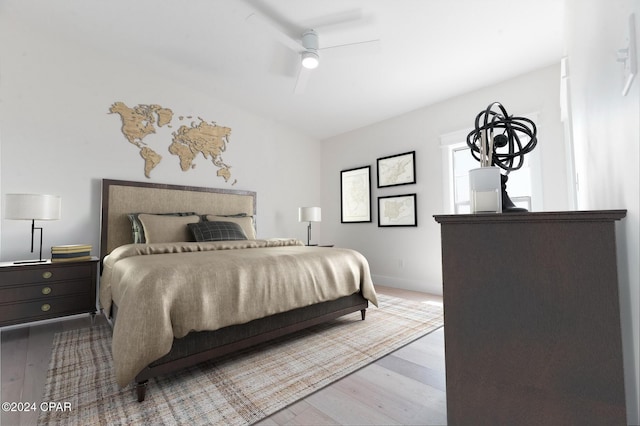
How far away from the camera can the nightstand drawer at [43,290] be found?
89.6 inches

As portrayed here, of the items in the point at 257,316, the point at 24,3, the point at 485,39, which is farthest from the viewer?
the point at 485,39

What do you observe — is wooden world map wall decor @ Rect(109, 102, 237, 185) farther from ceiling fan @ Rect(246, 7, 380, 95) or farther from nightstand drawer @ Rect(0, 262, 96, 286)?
ceiling fan @ Rect(246, 7, 380, 95)

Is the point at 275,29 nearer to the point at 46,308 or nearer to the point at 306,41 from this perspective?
the point at 306,41

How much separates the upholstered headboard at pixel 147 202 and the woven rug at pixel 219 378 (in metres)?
1.02

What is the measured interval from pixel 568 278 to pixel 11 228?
13.2 feet

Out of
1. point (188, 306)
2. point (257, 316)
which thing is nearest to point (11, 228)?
point (188, 306)

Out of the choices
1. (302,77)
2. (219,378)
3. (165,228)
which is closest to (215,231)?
(165,228)

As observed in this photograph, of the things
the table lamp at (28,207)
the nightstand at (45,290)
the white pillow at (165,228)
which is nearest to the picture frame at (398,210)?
the white pillow at (165,228)

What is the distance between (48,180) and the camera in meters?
2.85

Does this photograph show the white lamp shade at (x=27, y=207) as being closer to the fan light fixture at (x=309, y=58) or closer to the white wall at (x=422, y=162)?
the fan light fixture at (x=309, y=58)

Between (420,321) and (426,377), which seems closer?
(426,377)

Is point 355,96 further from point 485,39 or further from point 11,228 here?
point 11,228

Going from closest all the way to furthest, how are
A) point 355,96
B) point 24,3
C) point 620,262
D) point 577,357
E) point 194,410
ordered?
point 577,357 → point 620,262 → point 194,410 → point 24,3 → point 355,96

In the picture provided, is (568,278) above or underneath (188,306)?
above
